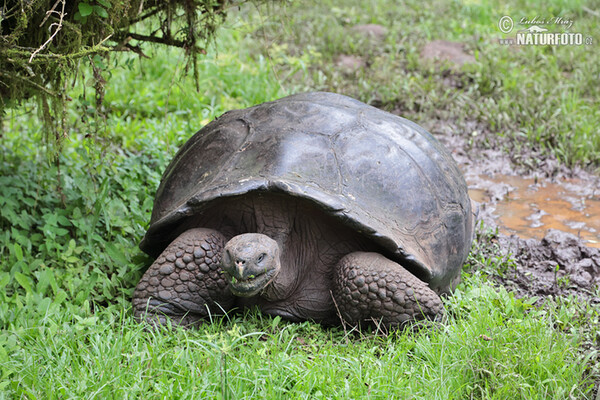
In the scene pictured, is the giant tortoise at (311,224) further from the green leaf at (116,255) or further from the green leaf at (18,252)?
the green leaf at (18,252)

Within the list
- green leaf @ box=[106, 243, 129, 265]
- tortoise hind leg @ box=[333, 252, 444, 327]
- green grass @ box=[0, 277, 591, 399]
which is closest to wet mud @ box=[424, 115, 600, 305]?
green grass @ box=[0, 277, 591, 399]

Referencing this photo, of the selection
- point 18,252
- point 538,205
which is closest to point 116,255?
point 18,252

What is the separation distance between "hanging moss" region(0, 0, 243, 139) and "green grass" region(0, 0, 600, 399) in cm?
23

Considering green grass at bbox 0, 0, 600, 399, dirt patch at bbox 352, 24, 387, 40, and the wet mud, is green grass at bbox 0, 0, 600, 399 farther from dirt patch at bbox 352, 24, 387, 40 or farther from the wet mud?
dirt patch at bbox 352, 24, 387, 40

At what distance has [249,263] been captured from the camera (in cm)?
266

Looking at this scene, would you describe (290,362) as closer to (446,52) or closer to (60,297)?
(60,297)

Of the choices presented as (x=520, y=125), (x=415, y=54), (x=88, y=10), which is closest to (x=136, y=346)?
(x=88, y=10)

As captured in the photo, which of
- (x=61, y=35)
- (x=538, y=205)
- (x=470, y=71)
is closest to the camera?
(x=61, y=35)

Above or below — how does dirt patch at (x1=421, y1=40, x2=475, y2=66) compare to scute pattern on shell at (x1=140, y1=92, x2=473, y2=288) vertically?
above

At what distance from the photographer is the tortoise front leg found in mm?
3010

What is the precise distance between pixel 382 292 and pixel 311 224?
48 cm

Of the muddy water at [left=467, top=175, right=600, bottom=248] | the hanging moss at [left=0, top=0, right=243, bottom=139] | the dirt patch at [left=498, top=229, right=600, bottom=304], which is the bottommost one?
the dirt patch at [left=498, top=229, right=600, bottom=304]

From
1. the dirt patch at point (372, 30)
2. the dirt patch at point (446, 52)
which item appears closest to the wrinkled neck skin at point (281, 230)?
the dirt patch at point (446, 52)

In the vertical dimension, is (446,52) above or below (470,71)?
Answer: above
